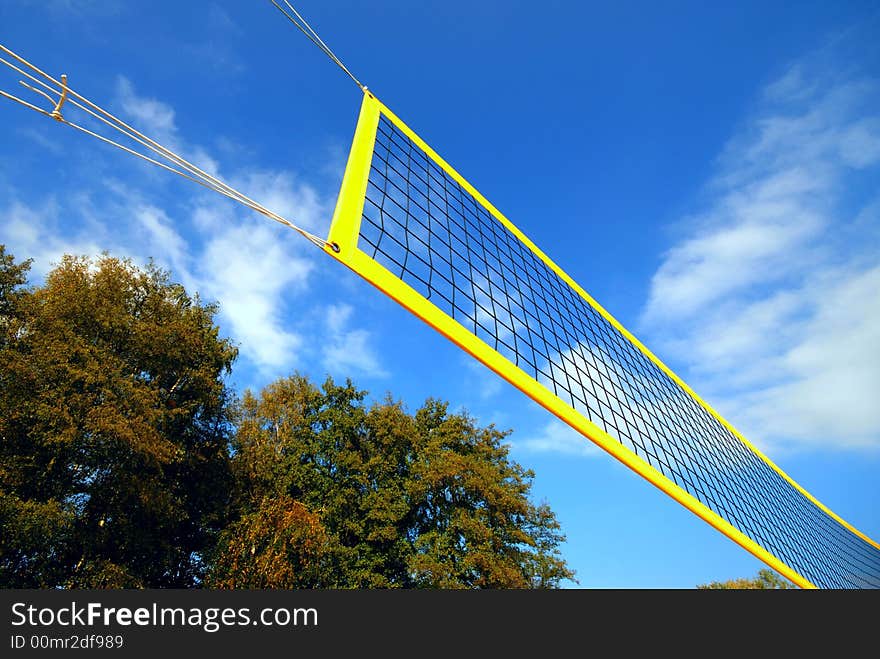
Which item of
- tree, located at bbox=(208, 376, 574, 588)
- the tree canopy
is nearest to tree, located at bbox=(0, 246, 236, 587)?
the tree canopy

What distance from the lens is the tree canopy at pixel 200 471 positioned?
1089 cm

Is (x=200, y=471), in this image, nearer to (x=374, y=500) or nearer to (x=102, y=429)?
(x=102, y=429)

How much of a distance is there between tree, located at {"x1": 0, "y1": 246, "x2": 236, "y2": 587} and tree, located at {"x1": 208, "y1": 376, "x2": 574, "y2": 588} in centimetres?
200

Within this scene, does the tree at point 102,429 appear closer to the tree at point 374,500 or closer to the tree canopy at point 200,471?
the tree canopy at point 200,471

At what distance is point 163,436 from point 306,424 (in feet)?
25.8

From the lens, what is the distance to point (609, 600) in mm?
4391

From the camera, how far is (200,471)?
1468 centimetres

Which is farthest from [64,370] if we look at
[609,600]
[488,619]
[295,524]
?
[609,600]

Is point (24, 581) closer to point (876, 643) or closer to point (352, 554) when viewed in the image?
point (352, 554)

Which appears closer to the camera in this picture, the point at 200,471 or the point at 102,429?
the point at 102,429

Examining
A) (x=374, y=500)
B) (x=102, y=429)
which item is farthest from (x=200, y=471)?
(x=374, y=500)

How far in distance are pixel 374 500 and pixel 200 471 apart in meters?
6.37

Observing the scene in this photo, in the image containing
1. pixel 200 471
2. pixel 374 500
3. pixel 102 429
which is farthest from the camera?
pixel 374 500

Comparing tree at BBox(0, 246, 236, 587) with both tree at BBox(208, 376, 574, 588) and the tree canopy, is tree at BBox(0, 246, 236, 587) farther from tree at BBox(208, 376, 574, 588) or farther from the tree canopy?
tree at BBox(208, 376, 574, 588)
